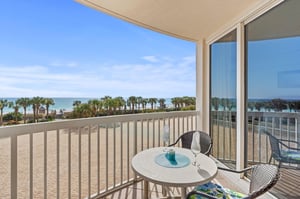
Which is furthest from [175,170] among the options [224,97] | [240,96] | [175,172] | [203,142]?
[224,97]

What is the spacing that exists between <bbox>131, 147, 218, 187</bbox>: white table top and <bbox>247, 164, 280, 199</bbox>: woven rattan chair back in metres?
0.30

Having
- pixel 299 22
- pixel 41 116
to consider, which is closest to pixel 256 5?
pixel 299 22

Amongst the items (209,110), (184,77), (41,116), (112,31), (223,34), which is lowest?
(41,116)

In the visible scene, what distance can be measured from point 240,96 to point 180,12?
1.48 metres

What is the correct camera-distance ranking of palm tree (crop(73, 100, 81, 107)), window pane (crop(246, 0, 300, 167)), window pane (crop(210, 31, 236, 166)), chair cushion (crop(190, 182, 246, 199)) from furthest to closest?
palm tree (crop(73, 100, 81, 107))
window pane (crop(210, 31, 236, 166))
window pane (crop(246, 0, 300, 167))
chair cushion (crop(190, 182, 246, 199))

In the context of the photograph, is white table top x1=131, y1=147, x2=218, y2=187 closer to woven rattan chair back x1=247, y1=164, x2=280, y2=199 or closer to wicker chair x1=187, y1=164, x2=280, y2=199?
wicker chair x1=187, y1=164, x2=280, y2=199

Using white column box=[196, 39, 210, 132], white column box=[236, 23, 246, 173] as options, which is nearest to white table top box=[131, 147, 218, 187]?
white column box=[236, 23, 246, 173]

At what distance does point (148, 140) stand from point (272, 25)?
7.66ft

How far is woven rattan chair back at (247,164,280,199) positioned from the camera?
130 cm

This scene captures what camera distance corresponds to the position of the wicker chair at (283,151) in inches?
78.4

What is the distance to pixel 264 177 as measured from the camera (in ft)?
4.85

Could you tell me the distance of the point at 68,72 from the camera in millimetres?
24141

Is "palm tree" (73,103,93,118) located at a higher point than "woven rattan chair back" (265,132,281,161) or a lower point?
lower

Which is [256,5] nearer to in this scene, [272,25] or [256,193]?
[272,25]
